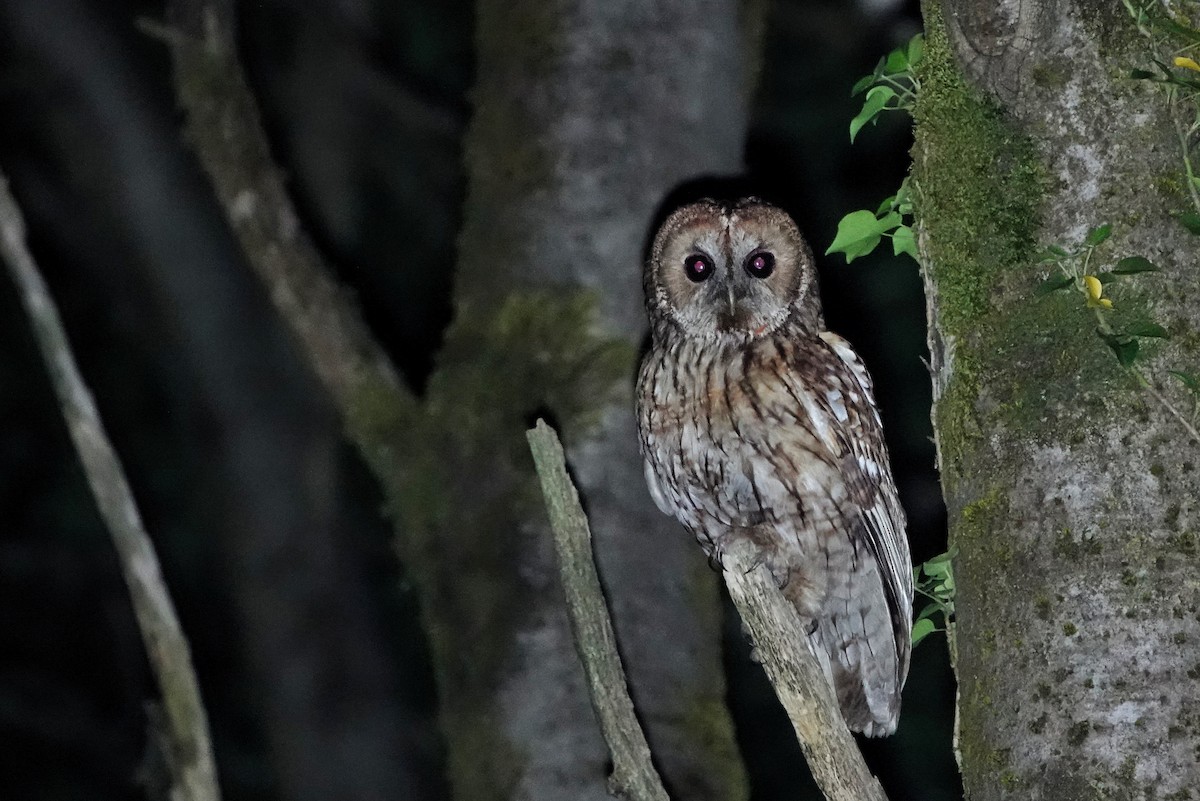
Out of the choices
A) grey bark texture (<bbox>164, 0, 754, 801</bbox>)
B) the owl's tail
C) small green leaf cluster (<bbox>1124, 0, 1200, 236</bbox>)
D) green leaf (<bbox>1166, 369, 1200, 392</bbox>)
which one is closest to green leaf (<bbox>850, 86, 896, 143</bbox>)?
small green leaf cluster (<bbox>1124, 0, 1200, 236</bbox>)

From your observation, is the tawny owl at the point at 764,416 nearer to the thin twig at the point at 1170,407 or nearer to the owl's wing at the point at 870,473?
the owl's wing at the point at 870,473

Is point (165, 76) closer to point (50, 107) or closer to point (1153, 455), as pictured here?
point (50, 107)

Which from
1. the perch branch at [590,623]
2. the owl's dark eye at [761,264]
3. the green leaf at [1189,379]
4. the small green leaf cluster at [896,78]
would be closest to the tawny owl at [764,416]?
the owl's dark eye at [761,264]

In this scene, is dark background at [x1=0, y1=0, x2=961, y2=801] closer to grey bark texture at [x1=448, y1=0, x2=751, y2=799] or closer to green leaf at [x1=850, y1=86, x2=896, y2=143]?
grey bark texture at [x1=448, y1=0, x2=751, y2=799]

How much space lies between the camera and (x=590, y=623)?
1.70m

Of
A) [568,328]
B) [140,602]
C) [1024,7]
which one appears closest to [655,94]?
[568,328]

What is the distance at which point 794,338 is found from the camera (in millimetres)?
2646

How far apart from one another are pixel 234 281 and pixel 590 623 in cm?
212

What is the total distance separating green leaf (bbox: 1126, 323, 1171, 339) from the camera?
5.13ft

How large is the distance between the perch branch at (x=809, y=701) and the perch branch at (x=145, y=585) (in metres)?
1.65

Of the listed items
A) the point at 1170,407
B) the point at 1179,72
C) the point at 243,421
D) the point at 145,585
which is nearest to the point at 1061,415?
the point at 1170,407

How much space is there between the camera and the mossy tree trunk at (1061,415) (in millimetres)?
1553

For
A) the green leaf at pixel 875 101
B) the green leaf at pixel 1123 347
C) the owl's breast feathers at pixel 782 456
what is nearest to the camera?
the green leaf at pixel 1123 347

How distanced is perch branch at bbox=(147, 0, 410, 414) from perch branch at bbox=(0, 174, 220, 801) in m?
0.46
